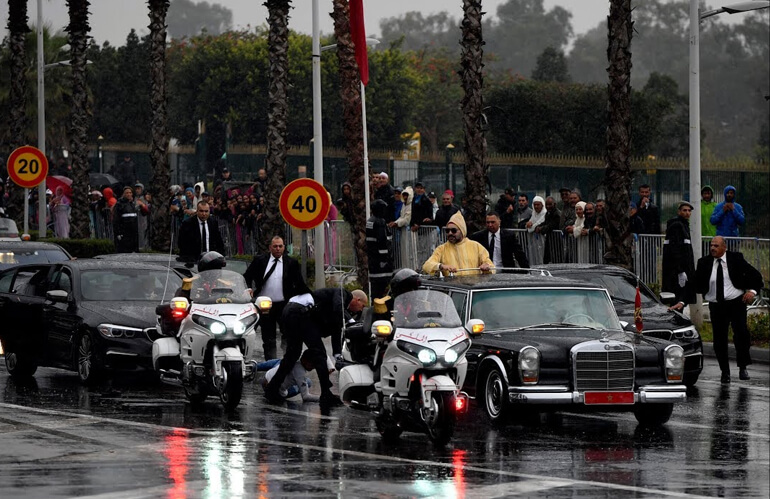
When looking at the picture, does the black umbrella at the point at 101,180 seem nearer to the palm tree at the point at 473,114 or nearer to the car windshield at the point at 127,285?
the palm tree at the point at 473,114

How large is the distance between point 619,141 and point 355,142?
6996mm

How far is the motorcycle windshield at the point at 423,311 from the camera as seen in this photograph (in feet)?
45.8

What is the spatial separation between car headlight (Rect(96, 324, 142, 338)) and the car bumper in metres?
5.34

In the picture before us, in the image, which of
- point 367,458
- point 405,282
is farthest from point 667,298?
point 367,458

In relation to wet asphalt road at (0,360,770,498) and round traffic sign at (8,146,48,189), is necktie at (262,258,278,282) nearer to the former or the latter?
wet asphalt road at (0,360,770,498)

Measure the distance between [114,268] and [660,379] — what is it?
763cm

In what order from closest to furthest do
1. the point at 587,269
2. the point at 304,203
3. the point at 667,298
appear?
1. the point at 667,298
2. the point at 587,269
3. the point at 304,203

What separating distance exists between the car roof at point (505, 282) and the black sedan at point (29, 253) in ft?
33.7

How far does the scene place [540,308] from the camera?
51.8 feet

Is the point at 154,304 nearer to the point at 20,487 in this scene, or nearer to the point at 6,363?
the point at 6,363

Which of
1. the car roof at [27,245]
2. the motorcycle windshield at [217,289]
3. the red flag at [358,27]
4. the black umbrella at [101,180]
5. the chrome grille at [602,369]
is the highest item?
the red flag at [358,27]

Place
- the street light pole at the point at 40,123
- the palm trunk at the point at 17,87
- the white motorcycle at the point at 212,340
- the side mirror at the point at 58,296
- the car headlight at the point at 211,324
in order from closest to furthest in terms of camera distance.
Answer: the white motorcycle at the point at 212,340, the car headlight at the point at 211,324, the side mirror at the point at 58,296, the street light pole at the point at 40,123, the palm trunk at the point at 17,87

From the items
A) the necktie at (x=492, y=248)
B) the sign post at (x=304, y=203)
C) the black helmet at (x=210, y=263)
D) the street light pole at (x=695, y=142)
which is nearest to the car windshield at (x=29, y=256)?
the sign post at (x=304, y=203)

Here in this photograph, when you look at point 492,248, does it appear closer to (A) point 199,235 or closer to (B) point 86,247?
(A) point 199,235
